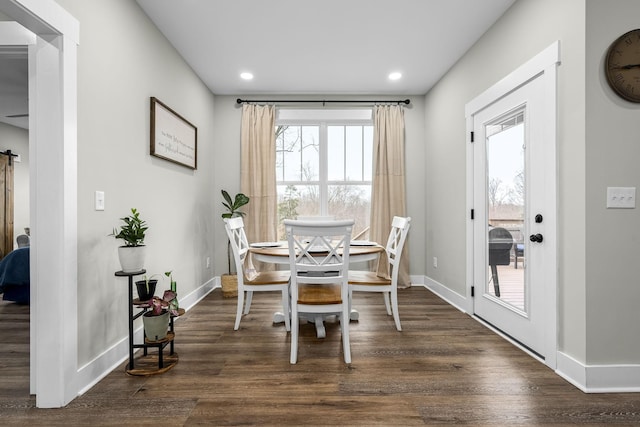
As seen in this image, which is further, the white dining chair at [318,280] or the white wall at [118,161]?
the white dining chair at [318,280]

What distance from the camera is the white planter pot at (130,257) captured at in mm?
1967

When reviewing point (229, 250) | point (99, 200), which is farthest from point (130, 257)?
point (229, 250)

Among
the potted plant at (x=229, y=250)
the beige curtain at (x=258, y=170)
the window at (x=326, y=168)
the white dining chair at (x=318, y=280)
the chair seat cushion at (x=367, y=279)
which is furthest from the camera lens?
the window at (x=326, y=168)

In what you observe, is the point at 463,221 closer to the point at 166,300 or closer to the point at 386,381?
the point at 386,381

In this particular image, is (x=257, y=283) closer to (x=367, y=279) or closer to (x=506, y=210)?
(x=367, y=279)

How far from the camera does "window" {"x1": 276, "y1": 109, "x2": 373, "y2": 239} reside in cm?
455

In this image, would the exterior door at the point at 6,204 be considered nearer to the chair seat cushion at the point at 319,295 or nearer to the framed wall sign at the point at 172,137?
the framed wall sign at the point at 172,137

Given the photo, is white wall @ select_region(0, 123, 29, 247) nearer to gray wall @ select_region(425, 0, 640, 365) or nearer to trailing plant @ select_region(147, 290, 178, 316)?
trailing plant @ select_region(147, 290, 178, 316)

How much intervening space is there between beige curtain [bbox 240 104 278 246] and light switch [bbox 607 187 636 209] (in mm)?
3351

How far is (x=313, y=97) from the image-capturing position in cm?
445

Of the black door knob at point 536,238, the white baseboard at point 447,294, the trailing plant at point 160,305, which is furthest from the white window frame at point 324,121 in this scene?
the trailing plant at point 160,305

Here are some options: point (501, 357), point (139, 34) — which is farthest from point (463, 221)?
point (139, 34)

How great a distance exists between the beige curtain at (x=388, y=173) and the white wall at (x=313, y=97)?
16 centimetres

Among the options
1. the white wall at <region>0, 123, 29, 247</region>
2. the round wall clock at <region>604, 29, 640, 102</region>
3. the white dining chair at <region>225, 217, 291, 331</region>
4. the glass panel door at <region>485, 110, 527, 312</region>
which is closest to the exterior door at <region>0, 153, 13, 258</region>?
the white wall at <region>0, 123, 29, 247</region>
